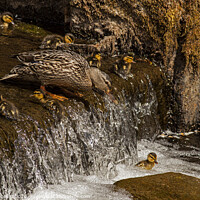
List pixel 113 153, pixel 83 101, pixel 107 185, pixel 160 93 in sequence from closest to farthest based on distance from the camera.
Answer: pixel 107 185, pixel 83 101, pixel 113 153, pixel 160 93

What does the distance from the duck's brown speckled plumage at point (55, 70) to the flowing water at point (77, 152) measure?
185 mm

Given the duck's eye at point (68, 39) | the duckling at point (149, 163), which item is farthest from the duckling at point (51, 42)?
the duckling at point (149, 163)

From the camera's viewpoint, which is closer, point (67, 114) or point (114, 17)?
point (67, 114)

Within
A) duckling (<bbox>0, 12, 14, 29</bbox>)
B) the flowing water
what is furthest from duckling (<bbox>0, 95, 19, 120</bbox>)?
duckling (<bbox>0, 12, 14, 29</bbox>)

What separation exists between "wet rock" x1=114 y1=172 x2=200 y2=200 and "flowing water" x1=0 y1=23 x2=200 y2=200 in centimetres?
18

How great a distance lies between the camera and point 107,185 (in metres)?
4.11

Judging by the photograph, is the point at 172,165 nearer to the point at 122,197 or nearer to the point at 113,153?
the point at 113,153

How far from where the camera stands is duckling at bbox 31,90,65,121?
157 inches

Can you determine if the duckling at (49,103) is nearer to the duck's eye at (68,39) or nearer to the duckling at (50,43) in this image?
the duckling at (50,43)

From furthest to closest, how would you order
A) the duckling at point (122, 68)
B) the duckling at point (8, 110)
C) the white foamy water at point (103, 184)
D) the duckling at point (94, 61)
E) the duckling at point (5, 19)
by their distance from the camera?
the duckling at point (5, 19)
the duckling at point (122, 68)
the duckling at point (94, 61)
the white foamy water at point (103, 184)
the duckling at point (8, 110)

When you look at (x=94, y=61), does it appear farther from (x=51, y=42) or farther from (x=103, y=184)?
(x=103, y=184)

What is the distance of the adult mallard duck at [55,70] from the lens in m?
4.18

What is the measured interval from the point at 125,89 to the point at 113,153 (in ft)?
3.70

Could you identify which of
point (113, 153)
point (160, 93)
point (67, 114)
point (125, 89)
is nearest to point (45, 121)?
point (67, 114)
